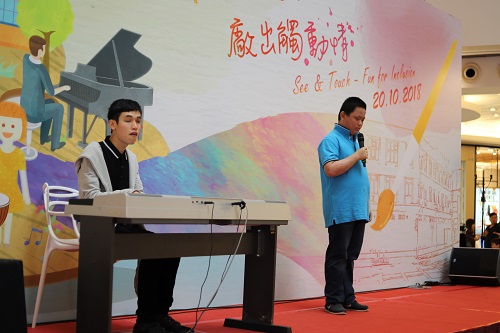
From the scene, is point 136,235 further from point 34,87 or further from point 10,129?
point 34,87

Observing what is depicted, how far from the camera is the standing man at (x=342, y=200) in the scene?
12.9 ft

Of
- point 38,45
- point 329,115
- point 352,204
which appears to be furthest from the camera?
point 329,115

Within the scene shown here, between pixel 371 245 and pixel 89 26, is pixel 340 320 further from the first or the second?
pixel 89 26

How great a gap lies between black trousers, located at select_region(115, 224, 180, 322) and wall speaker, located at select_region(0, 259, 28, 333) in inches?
34.3

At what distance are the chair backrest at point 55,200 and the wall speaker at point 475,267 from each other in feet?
14.1

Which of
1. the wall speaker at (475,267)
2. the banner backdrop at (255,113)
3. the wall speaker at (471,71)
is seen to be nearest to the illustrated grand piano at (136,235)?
the banner backdrop at (255,113)

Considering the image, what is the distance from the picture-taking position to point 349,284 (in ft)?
13.5

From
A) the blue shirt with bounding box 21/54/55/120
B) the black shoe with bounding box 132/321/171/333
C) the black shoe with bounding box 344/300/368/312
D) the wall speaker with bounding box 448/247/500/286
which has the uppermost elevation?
the blue shirt with bounding box 21/54/55/120

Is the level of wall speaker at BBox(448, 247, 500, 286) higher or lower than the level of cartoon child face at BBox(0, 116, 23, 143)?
lower

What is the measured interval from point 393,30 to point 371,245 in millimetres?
2016

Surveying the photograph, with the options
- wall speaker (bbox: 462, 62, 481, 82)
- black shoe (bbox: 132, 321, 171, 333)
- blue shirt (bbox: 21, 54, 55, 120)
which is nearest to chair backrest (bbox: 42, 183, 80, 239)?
blue shirt (bbox: 21, 54, 55, 120)

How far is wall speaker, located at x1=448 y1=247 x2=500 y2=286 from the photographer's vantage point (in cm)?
617

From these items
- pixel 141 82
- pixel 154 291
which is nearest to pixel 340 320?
pixel 154 291

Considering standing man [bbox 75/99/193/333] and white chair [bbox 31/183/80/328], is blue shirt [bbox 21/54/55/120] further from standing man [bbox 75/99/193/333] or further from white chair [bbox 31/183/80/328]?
standing man [bbox 75/99/193/333]
